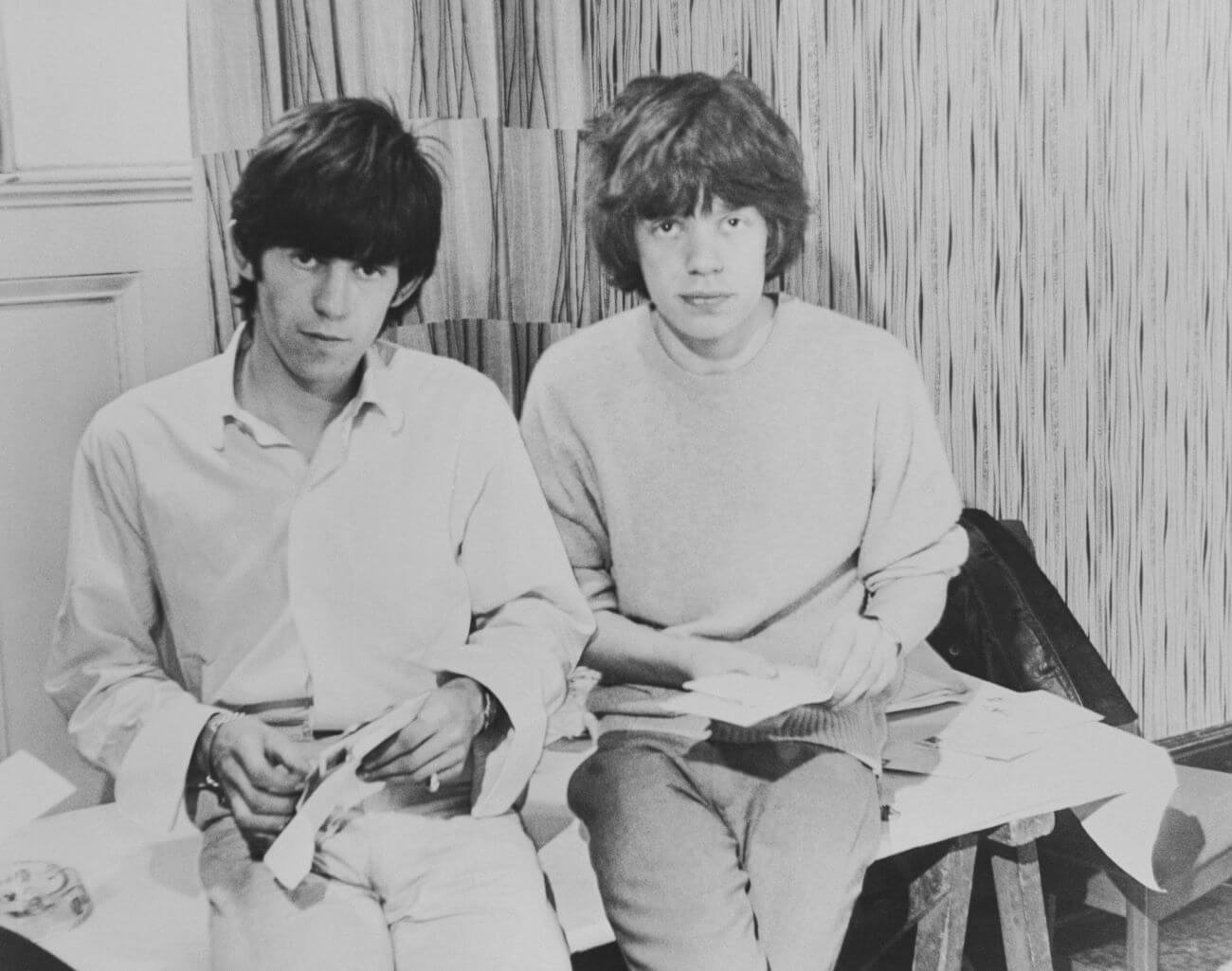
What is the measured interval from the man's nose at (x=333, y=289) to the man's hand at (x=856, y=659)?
62 cm

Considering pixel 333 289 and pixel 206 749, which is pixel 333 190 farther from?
pixel 206 749

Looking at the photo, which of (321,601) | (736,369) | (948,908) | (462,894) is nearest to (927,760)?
(948,908)

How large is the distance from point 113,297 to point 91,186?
103 mm

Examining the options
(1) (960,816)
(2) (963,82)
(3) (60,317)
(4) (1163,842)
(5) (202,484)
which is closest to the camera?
(3) (60,317)

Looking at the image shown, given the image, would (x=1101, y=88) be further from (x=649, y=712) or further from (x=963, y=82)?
(x=649, y=712)

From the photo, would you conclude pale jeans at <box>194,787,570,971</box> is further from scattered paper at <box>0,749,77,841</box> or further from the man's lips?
the man's lips

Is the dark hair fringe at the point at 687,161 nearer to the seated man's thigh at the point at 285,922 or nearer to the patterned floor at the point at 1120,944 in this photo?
the seated man's thigh at the point at 285,922

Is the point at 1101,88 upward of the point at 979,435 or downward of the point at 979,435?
upward

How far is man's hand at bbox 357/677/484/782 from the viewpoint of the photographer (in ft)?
4.12

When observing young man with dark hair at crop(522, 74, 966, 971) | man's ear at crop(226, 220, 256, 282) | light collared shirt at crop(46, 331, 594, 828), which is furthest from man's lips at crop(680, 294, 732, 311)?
man's ear at crop(226, 220, 256, 282)

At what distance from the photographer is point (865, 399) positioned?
157cm

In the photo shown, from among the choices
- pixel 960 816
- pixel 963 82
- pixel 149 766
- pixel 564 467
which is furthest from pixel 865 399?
pixel 149 766

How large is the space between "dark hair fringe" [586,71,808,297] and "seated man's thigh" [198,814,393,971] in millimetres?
756

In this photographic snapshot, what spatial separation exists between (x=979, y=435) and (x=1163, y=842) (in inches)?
24.4
